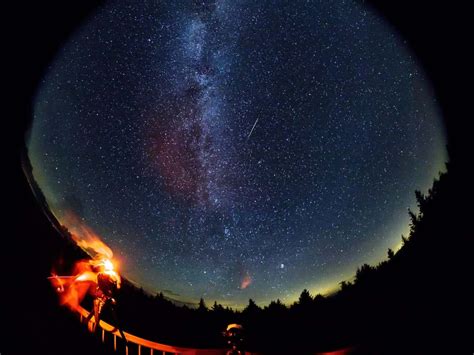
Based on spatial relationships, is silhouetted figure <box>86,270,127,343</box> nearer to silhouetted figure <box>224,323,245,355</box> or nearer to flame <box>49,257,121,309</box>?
flame <box>49,257,121,309</box>

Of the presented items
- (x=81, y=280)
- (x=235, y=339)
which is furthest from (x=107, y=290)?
(x=235, y=339)

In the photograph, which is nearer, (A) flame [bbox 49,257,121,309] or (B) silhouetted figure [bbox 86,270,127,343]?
(A) flame [bbox 49,257,121,309]

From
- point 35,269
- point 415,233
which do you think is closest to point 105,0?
point 35,269

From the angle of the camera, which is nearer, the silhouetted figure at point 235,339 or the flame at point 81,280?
the flame at point 81,280

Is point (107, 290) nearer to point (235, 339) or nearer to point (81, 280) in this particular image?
point (81, 280)

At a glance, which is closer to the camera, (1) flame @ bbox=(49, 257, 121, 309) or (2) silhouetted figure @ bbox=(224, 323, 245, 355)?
(1) flame @ bbox=(49, 257, 121, 309)

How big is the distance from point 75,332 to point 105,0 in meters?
5.97

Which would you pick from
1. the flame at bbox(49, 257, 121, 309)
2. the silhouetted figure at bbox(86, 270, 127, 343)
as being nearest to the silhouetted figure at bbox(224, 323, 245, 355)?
the silhouetted figure at bbox(86, 270, 127, 343)

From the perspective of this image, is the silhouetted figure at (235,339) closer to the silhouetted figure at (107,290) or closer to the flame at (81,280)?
the silhouetted figure at (107,290)

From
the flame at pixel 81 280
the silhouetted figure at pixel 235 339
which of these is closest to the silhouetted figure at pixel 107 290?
the flame at pixel 81 280

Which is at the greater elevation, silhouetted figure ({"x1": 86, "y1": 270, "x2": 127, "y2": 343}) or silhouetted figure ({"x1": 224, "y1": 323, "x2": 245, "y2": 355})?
silhouetted figure ({"x1": 86, "y1": 270, "x2": 127, "y2": 343})

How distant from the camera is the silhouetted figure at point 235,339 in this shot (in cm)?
355

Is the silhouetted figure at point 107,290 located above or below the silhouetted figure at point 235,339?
above

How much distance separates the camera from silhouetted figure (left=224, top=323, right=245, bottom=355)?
355 centimetres
